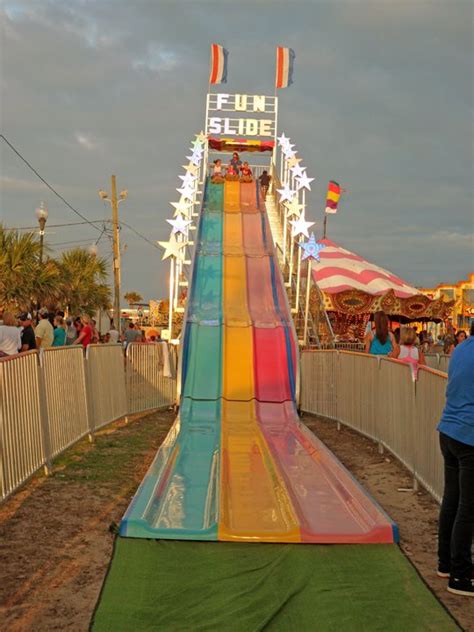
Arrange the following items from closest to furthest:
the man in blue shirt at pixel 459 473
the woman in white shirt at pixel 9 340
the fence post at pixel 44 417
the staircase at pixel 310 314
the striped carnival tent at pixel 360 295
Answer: the man in blue shirt at pixel 459 473 < the fence post at pixel 44 417 < the woman in white shirt at pixel 9 340 < the staircase at pixel 310 314 < the striped carnival tent at pixel 360 295

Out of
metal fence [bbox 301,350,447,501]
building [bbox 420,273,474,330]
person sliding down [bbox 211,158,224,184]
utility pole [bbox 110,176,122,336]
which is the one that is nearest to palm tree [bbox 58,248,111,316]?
utility pole [bbox 110,176,122,336]

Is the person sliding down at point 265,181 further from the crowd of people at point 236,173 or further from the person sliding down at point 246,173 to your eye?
the person sliding down at point 246,173

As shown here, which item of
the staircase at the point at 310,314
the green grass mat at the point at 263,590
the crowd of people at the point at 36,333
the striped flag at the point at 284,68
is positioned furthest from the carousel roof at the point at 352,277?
the green grass mat at the point at 263,590

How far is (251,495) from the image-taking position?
8086 mm

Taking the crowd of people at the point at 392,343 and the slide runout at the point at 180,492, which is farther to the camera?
the crowd of people at the point at 392,343

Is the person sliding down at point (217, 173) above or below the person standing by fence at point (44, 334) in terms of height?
above

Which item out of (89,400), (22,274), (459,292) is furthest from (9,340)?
(459,292)

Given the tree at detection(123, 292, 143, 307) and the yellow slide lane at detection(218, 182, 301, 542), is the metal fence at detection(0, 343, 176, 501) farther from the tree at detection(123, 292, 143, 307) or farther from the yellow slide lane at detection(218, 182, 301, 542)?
the tree at detection(123, 292, 143, 307)

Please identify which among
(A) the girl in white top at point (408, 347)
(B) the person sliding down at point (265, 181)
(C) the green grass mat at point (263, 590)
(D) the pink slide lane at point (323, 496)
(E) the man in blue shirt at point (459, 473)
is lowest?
(C) the green grass mat at point (263, 590)

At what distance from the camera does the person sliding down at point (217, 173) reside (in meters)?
34.2

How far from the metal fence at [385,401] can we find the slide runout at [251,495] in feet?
5.12

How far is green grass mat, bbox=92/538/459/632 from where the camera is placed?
4.89 metres

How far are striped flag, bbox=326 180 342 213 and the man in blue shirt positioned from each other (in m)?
38.2

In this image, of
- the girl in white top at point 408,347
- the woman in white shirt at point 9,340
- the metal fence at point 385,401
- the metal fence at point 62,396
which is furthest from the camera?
the woman in white shirt at point 9,340
